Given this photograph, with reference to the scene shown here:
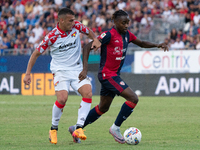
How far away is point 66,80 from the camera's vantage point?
6543 mm

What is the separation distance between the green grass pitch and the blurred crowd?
731 cm

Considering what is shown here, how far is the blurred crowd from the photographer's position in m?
19.6

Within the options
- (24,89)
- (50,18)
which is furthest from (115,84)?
(50,18)

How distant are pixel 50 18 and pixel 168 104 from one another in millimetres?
11131

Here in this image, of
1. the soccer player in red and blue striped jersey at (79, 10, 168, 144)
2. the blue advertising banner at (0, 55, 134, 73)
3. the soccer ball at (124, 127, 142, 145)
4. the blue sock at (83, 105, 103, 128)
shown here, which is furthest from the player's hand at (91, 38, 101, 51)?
the blue advertising banner at (0, 55, 134, 73)

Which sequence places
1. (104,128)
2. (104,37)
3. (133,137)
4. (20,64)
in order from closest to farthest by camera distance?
(133,137), (104,37), (104,128), (20,64)

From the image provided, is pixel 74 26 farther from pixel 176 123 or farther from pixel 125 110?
pixel 176 123

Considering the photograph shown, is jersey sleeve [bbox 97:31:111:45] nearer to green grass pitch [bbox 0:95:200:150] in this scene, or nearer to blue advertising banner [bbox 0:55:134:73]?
green grass pitch [bbox 0:95:200:150]

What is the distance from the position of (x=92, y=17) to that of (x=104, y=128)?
14.5 metres

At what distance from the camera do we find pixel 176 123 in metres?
8.98

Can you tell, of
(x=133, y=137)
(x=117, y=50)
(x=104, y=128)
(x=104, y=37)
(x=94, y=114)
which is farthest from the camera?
(x=104, y=128)

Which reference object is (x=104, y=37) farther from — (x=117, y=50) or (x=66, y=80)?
(x=66, y=80)

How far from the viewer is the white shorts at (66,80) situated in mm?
6500

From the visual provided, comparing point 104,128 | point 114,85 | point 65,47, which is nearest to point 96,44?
point 65,47
